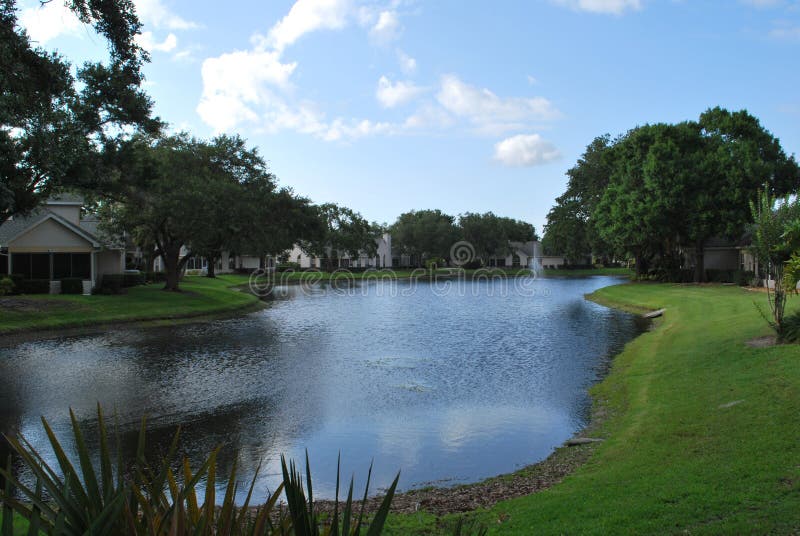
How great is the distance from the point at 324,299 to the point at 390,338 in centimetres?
2158

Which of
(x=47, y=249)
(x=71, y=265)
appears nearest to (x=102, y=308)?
(x=71, y=265)

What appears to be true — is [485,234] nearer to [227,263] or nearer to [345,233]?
[345,233]

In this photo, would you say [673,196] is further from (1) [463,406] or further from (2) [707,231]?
(1) [463,406]

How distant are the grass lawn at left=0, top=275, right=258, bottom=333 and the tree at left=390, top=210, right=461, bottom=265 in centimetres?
7086

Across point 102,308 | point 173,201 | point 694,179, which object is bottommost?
point 102,308

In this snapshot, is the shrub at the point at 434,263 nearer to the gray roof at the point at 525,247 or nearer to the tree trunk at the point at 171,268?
the gray roof at the point at 525,247

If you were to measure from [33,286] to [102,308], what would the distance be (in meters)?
5.63

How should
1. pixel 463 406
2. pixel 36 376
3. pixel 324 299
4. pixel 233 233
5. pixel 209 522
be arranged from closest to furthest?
pixel 209 522
pixel 463 406
pixel 36 376
pixel 233 233
pixel 324 299

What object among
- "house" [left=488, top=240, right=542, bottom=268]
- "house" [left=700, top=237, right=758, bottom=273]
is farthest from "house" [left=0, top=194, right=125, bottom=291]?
"house" [left=488, top=240, right=542, bottom=268]

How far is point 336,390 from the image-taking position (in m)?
15.3

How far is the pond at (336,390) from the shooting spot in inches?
411

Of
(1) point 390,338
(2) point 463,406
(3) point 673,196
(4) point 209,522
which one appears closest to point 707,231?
(3) point 673,196

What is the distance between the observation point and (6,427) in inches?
459

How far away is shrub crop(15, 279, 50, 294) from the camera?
31.9 meters
